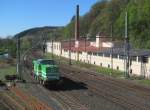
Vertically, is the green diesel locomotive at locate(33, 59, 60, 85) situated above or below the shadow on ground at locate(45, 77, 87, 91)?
above

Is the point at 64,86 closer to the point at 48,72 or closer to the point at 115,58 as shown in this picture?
the point at 48,72

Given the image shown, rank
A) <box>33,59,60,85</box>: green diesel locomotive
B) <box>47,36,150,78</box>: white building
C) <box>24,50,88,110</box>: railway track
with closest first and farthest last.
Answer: <box>24,50,88,110</box>: railway track < <box>33,59,60,85</box>: green diesel locomotive < <box>47,36,150,78</box>: white building

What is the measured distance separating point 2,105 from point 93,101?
24.2 ft

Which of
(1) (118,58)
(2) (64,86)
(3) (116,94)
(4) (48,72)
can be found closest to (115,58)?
(1) (118,58)

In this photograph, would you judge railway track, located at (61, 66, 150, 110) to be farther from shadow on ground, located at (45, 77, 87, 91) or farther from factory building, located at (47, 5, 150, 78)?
factory building, located at (47, 5, 150, 78)

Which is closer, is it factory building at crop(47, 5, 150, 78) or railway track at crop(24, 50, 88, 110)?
railway track at crop(24, 50, 88, 110)

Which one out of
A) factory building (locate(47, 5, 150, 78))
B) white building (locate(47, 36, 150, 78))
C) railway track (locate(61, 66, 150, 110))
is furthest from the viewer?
white building (locate(47, 36, 150, 78))

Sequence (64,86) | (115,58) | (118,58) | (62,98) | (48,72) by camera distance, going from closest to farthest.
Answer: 1. (62,98)
2. (48,72)
3. (64,86)
4. (118,58)
5. (115,58)

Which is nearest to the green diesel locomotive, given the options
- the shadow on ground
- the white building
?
the shadow on ground

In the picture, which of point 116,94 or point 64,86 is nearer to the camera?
point 116,94

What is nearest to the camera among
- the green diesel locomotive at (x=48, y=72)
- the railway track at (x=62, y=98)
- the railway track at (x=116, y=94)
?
the railway track at (x=62, y=98)

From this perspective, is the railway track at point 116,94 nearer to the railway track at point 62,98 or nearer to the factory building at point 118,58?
the railway track at point 62,98

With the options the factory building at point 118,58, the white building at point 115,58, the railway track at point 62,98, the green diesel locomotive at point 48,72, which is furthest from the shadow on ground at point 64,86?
the white building at point 115,58

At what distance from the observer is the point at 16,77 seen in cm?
4934
